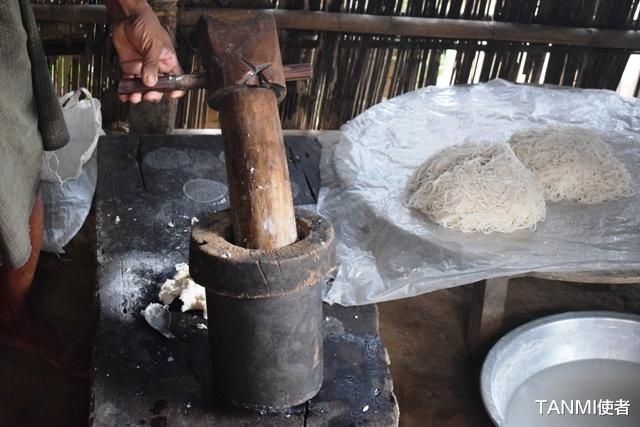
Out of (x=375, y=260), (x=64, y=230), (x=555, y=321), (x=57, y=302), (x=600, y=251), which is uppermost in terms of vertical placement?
(x=600, y=251)

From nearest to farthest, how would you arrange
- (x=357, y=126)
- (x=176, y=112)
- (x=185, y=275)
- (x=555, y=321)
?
Answer: (x=185, y=275), (x=555, y=321), (x=357, y=126), (x=176, y=112)

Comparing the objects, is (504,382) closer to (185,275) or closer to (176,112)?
(185,275)

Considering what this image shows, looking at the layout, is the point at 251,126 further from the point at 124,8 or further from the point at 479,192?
the point at 479,192

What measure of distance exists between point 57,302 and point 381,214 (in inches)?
62.0

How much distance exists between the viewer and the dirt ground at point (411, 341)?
2.71m

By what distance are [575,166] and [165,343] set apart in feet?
5.37

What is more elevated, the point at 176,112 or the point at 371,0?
the point at 371,0

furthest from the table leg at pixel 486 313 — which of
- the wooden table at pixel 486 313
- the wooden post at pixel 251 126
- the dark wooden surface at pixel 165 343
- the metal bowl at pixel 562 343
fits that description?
the wooden post at pixel 251 126

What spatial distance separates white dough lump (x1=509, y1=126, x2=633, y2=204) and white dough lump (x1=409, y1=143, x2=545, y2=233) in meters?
0.10

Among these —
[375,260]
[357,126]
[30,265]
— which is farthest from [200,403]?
[357,126]

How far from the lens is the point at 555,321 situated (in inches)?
98.9

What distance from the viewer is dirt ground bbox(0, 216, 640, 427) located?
2713 millimetres

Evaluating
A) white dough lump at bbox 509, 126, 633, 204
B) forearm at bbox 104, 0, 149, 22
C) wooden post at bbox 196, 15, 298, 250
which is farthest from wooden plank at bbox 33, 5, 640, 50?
wooden post at bbox 196, 15, 298, 250

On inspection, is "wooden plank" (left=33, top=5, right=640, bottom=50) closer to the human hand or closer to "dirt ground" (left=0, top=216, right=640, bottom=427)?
"dirt ground" (left=0, top=216, right=640, bottom=427)
